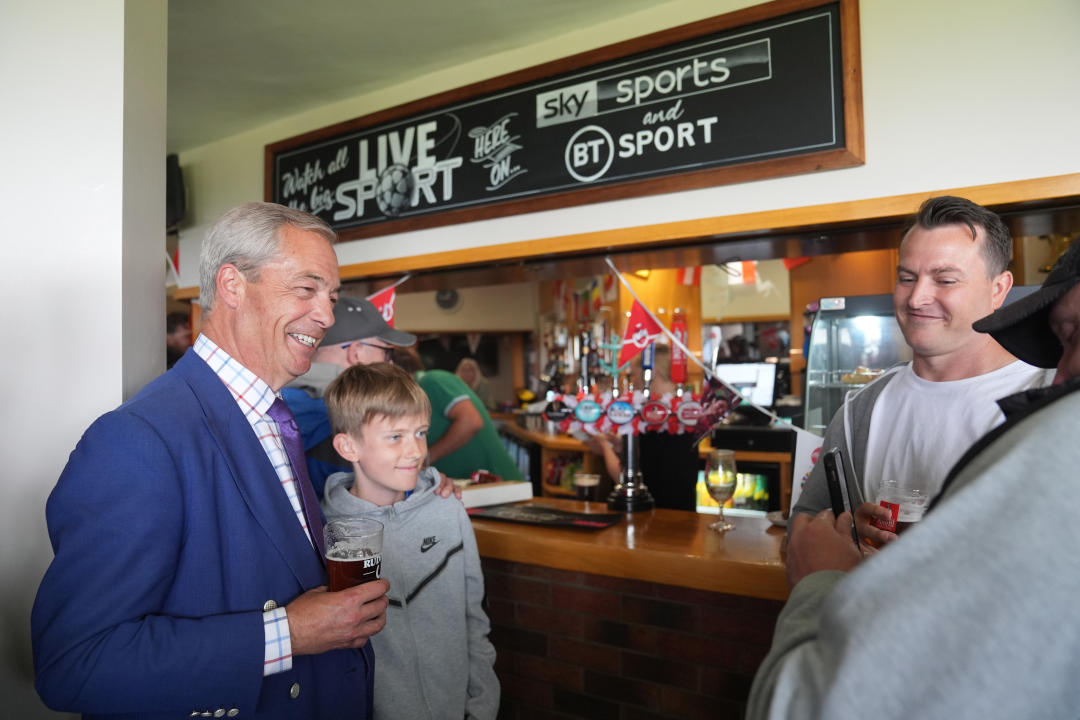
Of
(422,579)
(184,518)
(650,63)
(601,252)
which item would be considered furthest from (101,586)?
(650,63)

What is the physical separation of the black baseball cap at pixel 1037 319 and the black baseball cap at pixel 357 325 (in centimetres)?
236

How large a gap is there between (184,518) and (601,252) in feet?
6.89

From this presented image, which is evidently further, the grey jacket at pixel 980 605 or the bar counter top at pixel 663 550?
the bar counter top at pixel 663 550

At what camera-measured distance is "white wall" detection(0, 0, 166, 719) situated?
5.23 ft

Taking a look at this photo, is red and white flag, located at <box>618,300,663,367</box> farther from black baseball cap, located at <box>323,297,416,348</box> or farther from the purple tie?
the purple tie

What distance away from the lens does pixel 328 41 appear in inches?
117

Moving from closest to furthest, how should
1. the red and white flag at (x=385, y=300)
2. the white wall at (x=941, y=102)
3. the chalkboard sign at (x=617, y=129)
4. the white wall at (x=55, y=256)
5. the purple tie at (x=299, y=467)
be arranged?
the purple tie at (x=299, y=467) < the white wall at (x=55, y=256) < the white wall at (x=941, y=102) < the chalkboard sign at (x=617, y=129) < the red and white flag at (x=385, y=300)

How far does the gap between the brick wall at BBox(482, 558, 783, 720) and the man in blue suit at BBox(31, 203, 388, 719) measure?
1.16 m

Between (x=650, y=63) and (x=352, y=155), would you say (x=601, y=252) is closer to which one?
(x=650, y=63)

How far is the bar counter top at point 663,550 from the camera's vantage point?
221 centimetres

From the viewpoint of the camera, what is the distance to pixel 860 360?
2898 millimetres

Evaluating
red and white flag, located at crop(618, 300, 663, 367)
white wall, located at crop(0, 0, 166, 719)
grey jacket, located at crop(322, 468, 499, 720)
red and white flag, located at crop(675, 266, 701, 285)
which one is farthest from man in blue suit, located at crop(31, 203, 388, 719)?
red and white flag, located at crop(675, 266, 701, 285)

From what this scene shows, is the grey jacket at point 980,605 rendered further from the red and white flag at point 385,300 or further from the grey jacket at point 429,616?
the red and white flag at point 385,300

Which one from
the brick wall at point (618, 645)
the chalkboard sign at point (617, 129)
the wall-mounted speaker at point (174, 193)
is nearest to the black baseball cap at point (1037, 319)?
the brick wall at point (618, 645)
